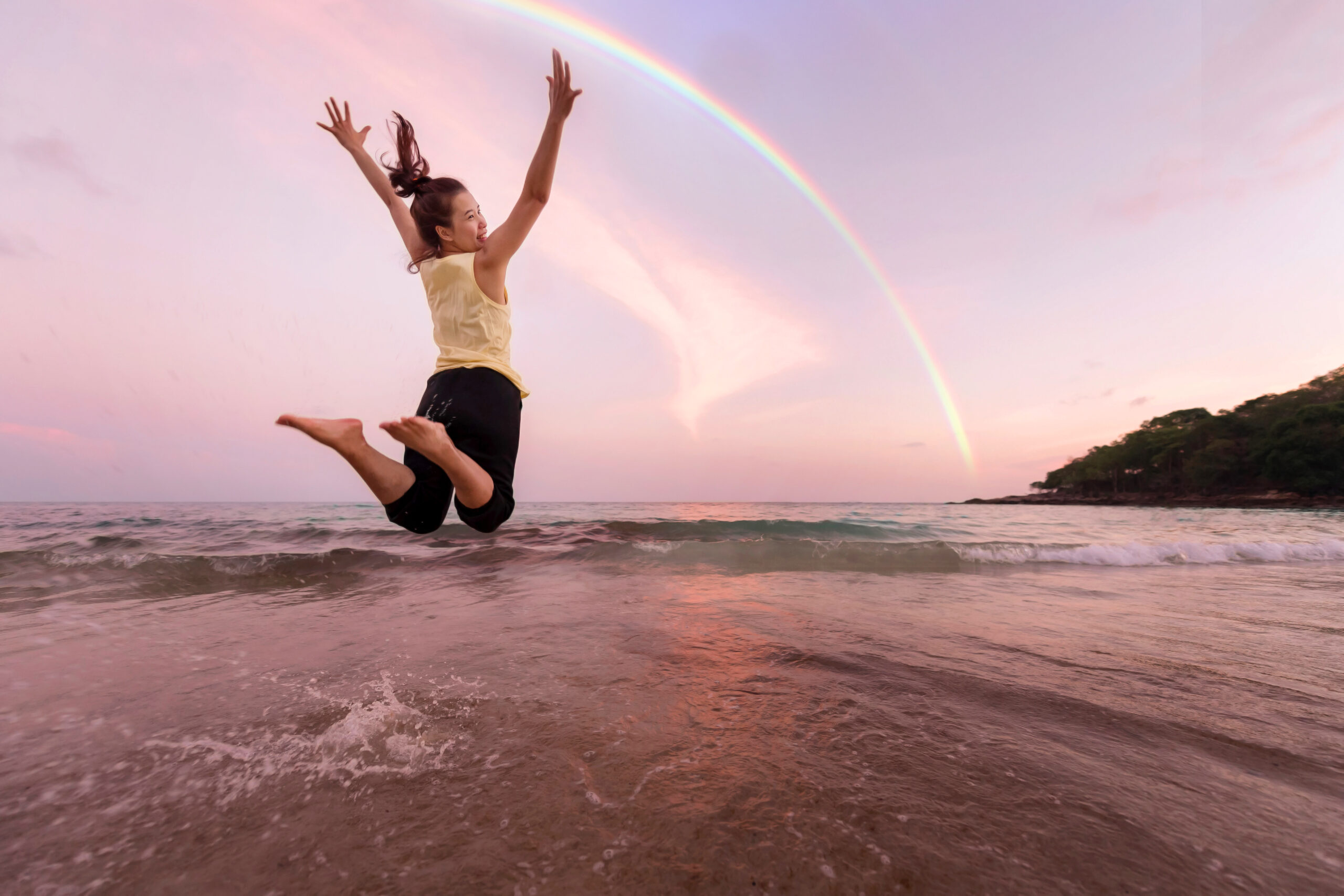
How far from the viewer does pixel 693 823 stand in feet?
4.52

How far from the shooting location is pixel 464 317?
2881 mm

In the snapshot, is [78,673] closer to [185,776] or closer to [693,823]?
[185,776]

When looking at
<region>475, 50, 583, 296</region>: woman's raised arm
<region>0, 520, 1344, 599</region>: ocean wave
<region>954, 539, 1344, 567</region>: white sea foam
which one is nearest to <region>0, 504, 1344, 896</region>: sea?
<region>0, 520, 1344, 599</region>: ocean wave

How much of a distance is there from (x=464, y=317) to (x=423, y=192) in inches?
32.9

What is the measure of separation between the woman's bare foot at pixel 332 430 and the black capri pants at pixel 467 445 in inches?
12.9

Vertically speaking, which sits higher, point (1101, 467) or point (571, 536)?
point (1101, 467)

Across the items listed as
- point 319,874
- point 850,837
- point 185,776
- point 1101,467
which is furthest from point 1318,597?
point 1101,467

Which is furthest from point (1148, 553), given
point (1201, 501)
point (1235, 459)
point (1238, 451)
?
point (1238, 451)

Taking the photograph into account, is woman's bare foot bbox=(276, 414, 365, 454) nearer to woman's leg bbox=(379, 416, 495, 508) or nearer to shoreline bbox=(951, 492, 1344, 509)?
woman's leg bbox=(379, 416, 495, 508)

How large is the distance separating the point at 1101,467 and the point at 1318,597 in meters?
79.7

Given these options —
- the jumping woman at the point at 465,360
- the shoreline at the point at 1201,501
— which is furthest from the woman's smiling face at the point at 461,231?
the shoreline at the point at 1201,501

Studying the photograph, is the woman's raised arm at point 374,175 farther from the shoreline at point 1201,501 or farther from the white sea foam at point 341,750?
the shoreline at point 1201,501

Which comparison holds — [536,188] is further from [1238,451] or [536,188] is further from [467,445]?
[1238,451]

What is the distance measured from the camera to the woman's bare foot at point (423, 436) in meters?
2.26
